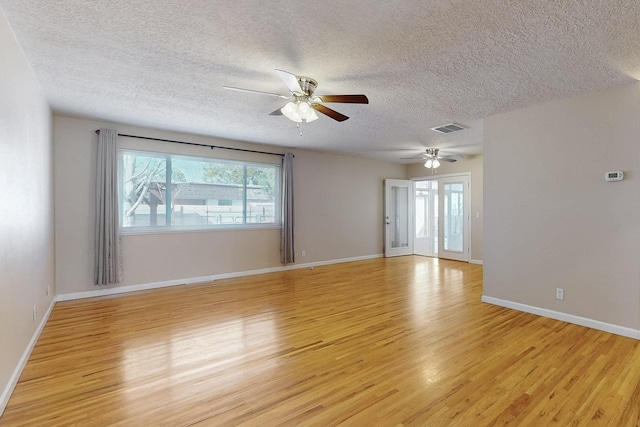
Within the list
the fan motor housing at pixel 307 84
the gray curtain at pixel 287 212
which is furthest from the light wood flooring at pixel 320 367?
the fan motor housing at pixel 307 84

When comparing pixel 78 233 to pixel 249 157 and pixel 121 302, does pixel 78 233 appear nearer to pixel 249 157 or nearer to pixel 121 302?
pixel 121 302

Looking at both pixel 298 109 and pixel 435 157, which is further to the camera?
pixel 435 157

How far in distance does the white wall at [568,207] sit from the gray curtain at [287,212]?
3506mm

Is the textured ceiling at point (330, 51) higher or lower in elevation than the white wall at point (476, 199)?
higher

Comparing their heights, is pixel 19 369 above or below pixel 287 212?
below

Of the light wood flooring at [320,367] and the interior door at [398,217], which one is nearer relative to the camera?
the light wood flooring at [320,367]

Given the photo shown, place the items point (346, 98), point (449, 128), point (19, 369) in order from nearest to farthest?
point (19, 369), point (346, 98), point (449, 128)

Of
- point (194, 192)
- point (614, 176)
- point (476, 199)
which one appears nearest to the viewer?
point (614, 176)

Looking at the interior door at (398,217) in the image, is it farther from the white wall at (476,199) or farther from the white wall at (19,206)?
the white wall at (19,206)

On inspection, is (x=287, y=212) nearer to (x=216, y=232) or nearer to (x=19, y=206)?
(x=216, y=232)

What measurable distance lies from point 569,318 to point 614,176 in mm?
1570

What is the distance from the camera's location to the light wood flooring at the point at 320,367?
6.21ft

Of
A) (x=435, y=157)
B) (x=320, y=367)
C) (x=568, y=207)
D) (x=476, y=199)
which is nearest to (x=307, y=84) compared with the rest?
(x=320, y=367)

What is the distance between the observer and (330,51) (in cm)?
251
